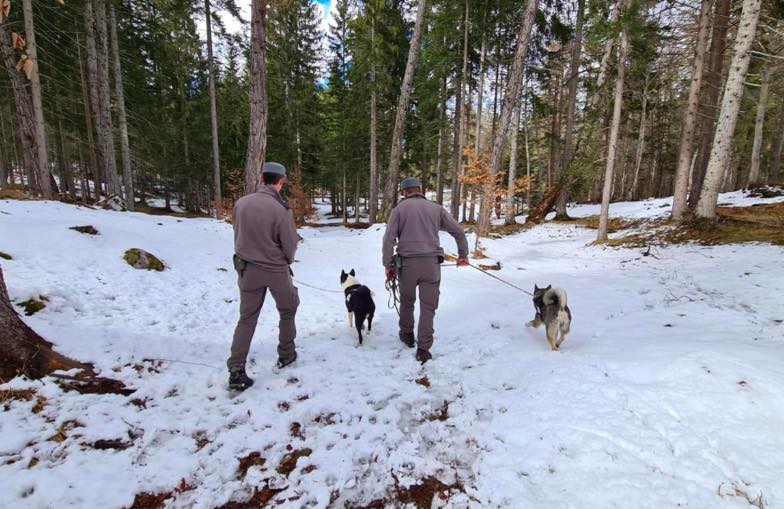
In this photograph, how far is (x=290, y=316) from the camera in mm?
4086

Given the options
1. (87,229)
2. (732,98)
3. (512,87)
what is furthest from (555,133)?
(87,229)

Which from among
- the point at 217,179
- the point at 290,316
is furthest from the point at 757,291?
the point at 217,179

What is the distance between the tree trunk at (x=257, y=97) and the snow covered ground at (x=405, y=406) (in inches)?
188

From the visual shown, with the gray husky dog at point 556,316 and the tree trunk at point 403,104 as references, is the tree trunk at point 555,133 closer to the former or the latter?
the tree trunk at point 403,104

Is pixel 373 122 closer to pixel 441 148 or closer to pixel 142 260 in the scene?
pixel 441 148

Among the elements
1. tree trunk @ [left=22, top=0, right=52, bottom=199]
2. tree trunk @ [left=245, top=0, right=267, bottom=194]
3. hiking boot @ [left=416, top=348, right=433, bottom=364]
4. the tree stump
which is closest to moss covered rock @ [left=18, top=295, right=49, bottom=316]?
the tree stump

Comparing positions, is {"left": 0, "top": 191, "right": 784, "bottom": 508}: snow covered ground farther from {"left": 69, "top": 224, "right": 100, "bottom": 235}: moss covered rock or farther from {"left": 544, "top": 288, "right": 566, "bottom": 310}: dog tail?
{"left": 69, "top": 224, "right": 100, "bottom": 235}: moss covered rock

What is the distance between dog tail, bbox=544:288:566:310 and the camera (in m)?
4.39

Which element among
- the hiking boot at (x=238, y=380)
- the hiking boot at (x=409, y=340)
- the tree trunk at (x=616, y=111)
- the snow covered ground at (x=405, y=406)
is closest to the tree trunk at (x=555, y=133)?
the tree trunk at (x=616, y=111)

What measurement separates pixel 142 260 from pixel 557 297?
26.0ft

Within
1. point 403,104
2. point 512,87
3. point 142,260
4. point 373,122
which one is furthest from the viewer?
point 373,122

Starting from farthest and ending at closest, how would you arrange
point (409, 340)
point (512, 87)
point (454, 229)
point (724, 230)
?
point (512, 87)
point (724, 230)
point (409, 340)
point (454, 229)

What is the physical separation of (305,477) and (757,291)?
304 inches

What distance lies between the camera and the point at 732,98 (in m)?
8.74
